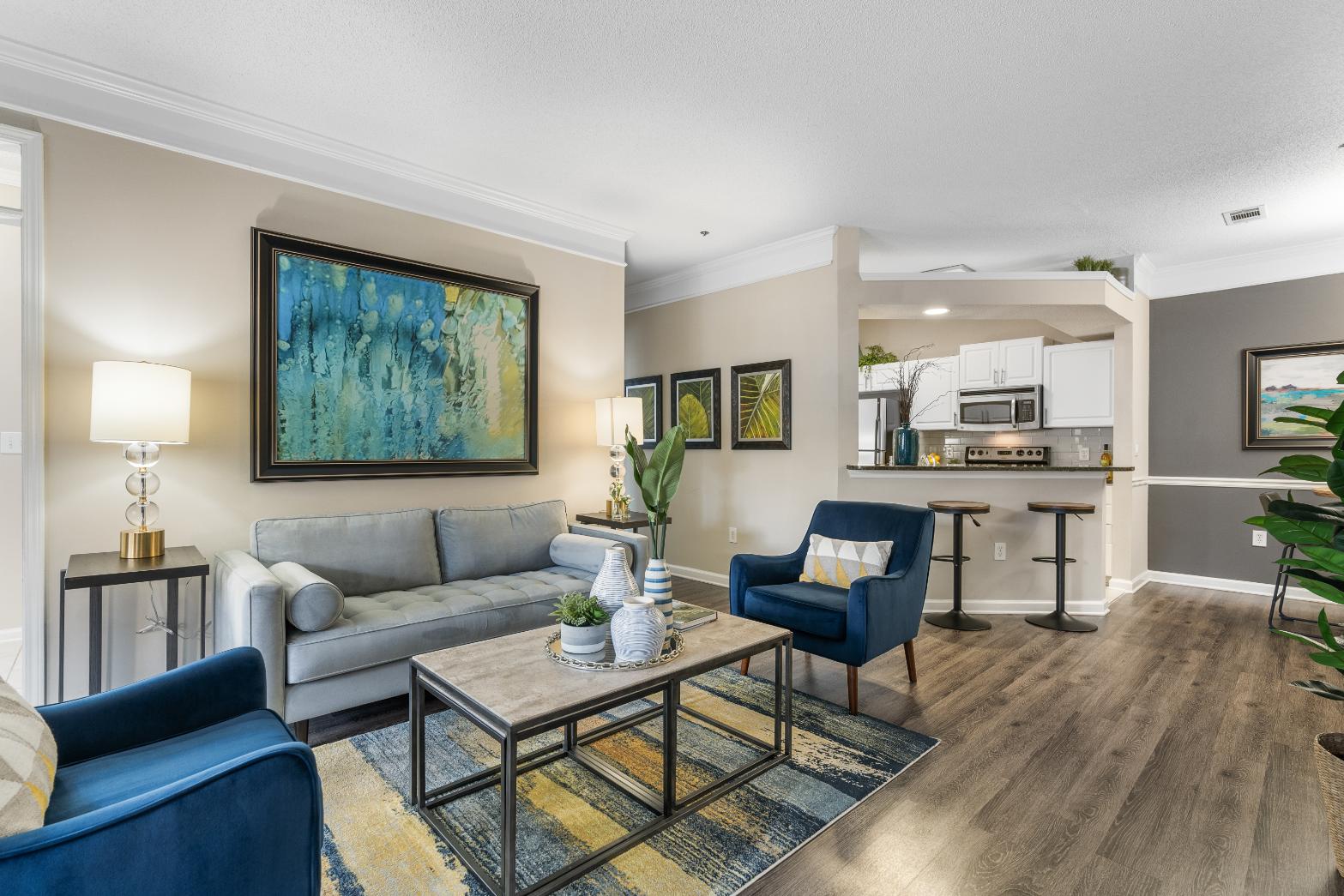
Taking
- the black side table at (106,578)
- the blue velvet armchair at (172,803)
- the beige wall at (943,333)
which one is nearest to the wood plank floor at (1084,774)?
the black side table at (106,578)

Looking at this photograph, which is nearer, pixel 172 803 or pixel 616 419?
pixel 172 803

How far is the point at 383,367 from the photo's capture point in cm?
333

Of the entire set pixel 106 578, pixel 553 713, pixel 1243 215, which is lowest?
Result: pixel 553 713

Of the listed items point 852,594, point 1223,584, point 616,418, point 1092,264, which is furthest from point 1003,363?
point 852,594

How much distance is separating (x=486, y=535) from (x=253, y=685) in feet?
5.52

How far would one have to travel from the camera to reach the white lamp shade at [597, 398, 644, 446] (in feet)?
13.2

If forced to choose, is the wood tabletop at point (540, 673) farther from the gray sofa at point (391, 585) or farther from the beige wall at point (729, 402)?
the beige wall at point (729, 402)

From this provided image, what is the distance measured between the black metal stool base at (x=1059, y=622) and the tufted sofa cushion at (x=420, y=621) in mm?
2970

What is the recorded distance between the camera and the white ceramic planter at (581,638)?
193cm

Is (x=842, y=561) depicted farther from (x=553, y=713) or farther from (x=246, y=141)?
(x=246, y=141)

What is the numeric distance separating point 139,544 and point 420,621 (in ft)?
3.57

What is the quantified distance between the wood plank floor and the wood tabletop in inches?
22.8

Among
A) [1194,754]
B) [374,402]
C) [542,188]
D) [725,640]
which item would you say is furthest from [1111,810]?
[542,188]

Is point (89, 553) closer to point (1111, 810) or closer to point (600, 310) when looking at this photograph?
point (600, 310)
